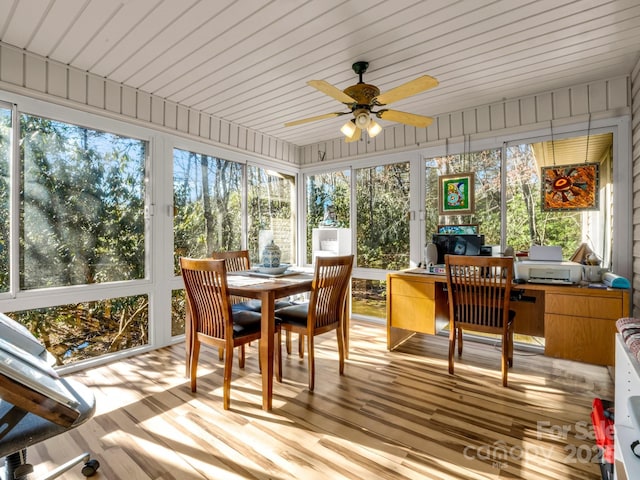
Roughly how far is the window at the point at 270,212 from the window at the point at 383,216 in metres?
1.05

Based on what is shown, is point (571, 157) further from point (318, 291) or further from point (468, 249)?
point (318, 291)

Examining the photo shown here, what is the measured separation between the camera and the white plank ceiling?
2004 millimetres

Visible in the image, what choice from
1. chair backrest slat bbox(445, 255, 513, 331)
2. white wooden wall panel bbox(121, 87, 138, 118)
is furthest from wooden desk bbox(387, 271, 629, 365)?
white wooden wall panel bbox(121, 87, 138, 118)

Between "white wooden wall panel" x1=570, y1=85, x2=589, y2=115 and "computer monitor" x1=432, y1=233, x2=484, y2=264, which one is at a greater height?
"white wooden wall panel" x1=570, y1=85, x2=589, y2=115

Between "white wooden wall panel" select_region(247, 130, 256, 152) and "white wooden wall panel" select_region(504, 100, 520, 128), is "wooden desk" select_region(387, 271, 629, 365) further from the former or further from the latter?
"white wooden wall panel" select_region(247, 130, 256, 152)

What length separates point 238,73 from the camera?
9.23 ft

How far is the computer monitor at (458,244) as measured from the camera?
Result: 121 inches

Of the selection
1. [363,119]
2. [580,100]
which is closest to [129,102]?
[363,119]

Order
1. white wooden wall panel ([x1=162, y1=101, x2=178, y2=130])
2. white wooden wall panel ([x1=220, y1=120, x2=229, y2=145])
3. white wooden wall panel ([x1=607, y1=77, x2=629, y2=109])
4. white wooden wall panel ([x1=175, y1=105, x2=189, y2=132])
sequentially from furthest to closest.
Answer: white wooden wall panel ([x1=220, y1=120, x2=229, y2=145]) < white wooden wall panel ([x1=175, y1=105, x2=189, y2=132]) < white wooden wall panel ([x1=162, y1=101, x2=178, y2=130]) < white wooden wall panel ([x1=607, y1=77, x2=629, y2=109])

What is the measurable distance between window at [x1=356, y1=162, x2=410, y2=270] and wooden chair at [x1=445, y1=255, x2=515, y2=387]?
139cm

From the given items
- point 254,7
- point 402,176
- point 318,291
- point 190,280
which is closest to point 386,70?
point 254,7

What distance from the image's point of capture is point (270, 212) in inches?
182

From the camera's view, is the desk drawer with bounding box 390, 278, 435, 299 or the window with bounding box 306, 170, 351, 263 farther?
the window with bounding box 306, 170, 351, 263

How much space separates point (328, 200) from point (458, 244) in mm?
2091
